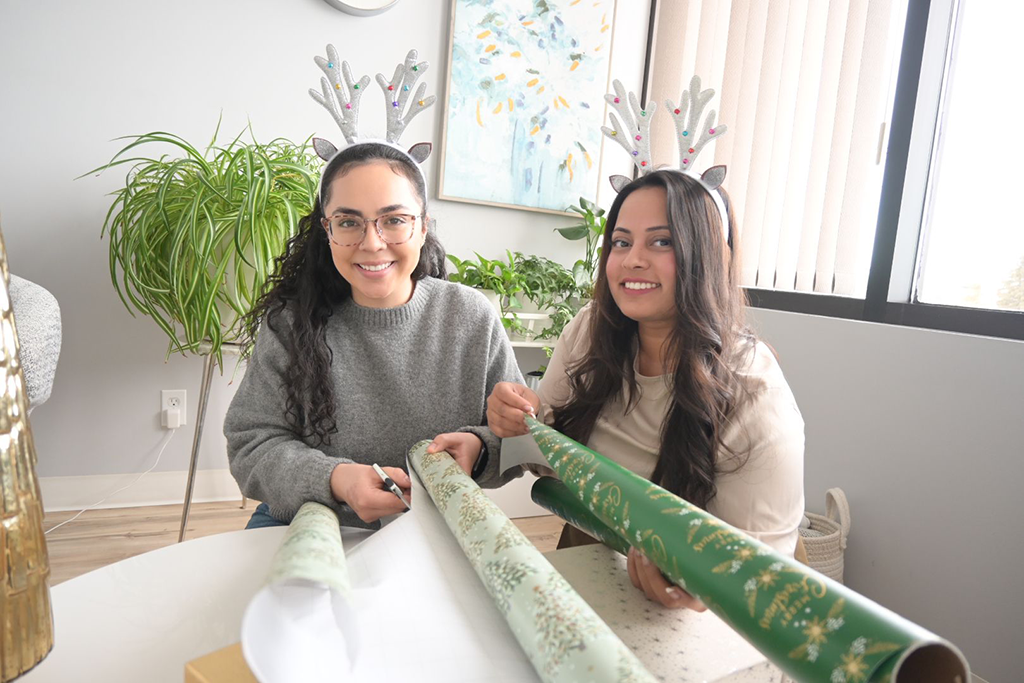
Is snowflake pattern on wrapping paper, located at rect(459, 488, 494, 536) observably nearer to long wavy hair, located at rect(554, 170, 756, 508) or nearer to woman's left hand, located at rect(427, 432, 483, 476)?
woman's left hand, located at rect(427, 432, 483, 476)

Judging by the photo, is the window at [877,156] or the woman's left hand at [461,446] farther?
the window at [877,156]

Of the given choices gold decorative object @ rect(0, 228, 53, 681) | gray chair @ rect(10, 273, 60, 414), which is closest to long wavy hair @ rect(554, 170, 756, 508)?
gold decorative object @ rect(0, 228, 53, 681)

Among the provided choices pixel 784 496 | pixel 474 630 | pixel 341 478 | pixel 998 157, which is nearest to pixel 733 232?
pixel 784 496

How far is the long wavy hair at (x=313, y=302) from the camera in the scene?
1151 mm

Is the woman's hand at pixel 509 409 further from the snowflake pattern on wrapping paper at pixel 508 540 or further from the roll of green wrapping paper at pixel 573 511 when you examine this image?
the snowflake pattern on wrapping paper at pixel 508 540

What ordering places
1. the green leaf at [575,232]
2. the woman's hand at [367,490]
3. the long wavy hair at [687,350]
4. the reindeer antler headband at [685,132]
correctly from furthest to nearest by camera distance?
the green leaf at [575,232], the reindeer antler headband at [685,132], the long wavy hair at [687,350], the woman's hand at [367,490]

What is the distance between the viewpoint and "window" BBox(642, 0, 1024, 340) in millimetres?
1844

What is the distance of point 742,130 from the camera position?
2730mm

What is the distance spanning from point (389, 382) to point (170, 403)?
179 cm

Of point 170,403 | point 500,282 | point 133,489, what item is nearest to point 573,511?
point 500,282

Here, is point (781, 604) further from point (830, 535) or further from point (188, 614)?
point (830, 535)

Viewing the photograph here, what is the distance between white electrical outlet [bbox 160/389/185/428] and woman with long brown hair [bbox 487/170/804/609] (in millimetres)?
1983

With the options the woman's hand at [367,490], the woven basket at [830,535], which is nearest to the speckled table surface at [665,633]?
the woman's hand at [367,490]

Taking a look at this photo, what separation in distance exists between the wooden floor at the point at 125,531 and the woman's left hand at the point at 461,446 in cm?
112
